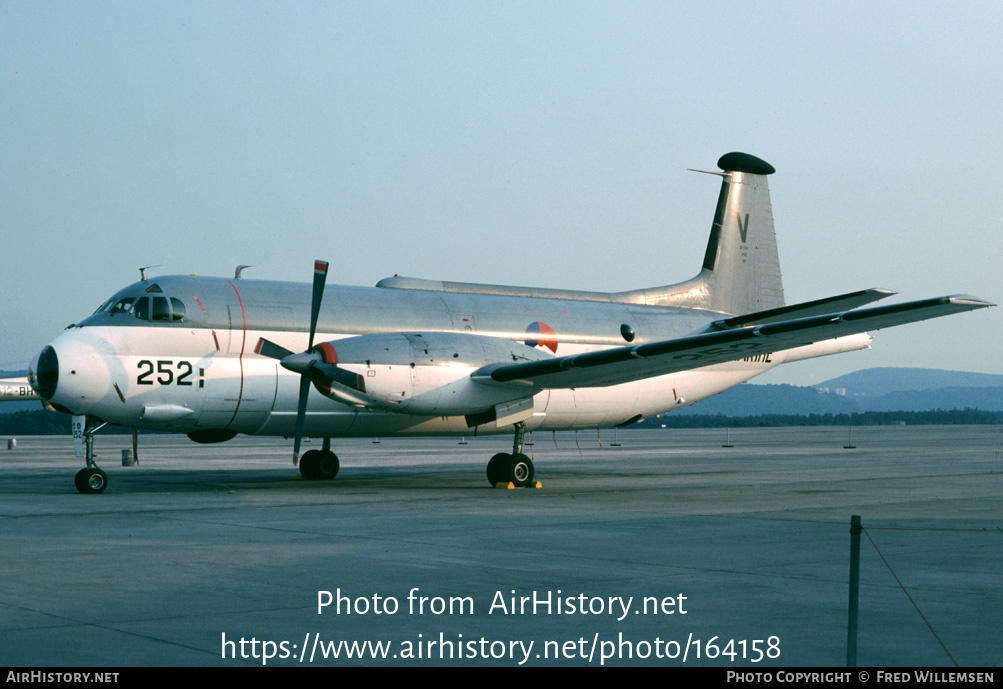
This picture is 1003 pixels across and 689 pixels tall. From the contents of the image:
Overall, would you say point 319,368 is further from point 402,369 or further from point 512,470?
point 512,470

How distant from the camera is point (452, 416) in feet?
68.3

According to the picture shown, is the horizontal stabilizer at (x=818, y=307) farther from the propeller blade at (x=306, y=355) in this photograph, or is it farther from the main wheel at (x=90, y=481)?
the main wheel at (x=90, y=481)

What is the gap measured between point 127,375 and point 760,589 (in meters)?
13.4

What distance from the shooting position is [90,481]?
18.5 metres

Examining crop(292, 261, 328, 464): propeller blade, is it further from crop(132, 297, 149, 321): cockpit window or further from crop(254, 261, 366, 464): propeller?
crop(132, 297, 149, 321): cockpit window

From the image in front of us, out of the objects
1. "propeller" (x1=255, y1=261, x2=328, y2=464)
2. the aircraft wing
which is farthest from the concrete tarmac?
the aircraft wing

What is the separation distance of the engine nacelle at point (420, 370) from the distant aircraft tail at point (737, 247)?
8.77 m

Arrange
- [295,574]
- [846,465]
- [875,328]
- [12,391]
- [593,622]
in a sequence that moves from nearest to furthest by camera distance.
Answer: [593,622]
[295,574]
[875,328]
[846,465]
[12,391]

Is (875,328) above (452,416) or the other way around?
above

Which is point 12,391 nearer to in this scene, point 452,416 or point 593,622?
point 452,416

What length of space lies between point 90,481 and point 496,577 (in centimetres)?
1181

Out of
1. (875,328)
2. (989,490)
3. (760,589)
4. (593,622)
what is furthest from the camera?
(989,490)

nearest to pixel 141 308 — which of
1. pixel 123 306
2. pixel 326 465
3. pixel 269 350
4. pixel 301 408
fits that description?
pixel 123 306
